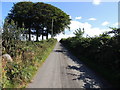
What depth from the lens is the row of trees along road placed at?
3147 centimetres

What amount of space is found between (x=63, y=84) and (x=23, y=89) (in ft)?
5.78

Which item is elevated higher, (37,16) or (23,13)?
(23,13)

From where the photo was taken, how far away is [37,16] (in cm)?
3134

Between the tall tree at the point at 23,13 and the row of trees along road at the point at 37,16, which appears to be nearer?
the row of trees along road at the point at 37,16

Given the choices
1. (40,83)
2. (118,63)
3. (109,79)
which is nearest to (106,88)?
(109,79)

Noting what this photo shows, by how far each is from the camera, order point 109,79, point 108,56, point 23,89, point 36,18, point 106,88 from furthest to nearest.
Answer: point 36,18
point 108,56
point 109,79
point 106,88
point 23,89

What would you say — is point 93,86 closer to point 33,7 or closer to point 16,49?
point 16,49

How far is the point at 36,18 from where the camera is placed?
31047 mm

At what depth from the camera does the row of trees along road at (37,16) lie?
103 ft

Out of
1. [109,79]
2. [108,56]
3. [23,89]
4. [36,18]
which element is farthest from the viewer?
[36,18]

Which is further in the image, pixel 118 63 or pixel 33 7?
pixel 33 7

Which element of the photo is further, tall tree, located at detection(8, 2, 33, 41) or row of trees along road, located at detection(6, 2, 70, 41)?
tall tree, located at detection(8, 2, 33, 41)

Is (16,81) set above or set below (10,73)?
below

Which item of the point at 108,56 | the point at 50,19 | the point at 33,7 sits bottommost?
the point at 108,56
